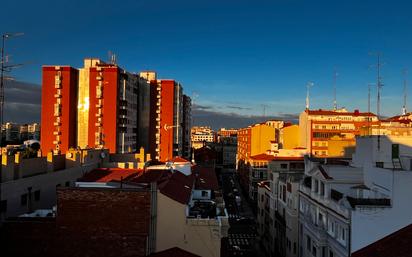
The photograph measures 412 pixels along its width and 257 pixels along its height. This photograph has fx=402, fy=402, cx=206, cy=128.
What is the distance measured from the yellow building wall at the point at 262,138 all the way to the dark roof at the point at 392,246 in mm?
81907

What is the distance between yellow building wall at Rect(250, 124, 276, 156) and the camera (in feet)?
353

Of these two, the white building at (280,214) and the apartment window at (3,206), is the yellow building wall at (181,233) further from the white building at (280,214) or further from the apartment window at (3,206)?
the white building at (280,214)

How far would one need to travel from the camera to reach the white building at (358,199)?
995 inches

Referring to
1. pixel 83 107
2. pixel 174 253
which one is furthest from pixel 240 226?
pixel 174 253

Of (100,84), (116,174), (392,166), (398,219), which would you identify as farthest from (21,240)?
(100,84)

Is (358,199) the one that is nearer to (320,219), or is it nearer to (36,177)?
(320,219)

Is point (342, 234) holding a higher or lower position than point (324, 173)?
lower

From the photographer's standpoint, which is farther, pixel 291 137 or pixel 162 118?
pixel 291 137

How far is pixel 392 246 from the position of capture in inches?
940

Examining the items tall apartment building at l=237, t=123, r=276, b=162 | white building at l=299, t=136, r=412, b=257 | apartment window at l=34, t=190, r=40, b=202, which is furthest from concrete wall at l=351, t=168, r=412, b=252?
tall apartment building at l=237, t=123, r=276, b=162

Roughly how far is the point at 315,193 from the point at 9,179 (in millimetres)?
24559

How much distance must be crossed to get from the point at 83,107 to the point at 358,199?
223ft

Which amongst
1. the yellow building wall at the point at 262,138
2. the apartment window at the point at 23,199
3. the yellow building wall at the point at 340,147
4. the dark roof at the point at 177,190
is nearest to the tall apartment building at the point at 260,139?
the yellow building wall at the point at 262,138

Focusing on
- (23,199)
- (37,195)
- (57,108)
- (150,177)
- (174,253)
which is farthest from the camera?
(57,108)
